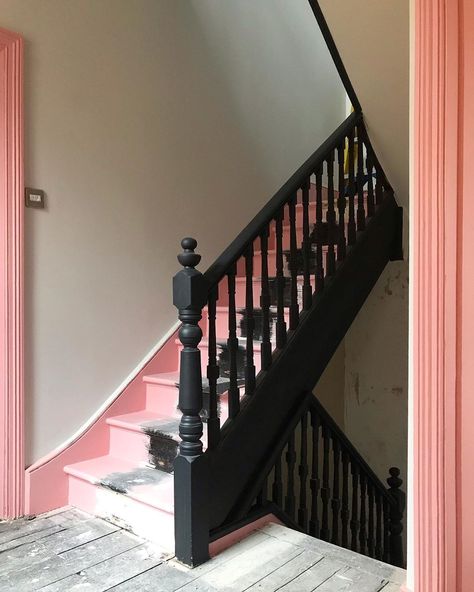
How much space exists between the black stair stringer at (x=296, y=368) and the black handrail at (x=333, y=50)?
63cm

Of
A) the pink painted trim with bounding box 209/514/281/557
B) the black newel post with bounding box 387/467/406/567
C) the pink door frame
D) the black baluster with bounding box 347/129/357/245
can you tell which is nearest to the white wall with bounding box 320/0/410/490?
the black baluster with bounding box 347/129/357/245

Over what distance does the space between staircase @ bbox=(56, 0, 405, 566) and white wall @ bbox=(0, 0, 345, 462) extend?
30 cm

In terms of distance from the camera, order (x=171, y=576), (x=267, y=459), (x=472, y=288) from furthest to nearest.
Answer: (x=267, y=459)
(x=171, y=576)
(x=472, y=288)

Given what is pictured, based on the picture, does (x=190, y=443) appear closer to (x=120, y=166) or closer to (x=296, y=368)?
(x=296, y=368)

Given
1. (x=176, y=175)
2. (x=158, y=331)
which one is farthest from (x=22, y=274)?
(x=176, y=175)

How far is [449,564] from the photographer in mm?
1326

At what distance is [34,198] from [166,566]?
1.59 meters

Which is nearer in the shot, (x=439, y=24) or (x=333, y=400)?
(x=439, y=24)

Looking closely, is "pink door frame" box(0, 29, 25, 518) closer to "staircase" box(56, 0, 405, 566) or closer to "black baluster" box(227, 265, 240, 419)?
"staircase" box(56, 0, 405, 566)

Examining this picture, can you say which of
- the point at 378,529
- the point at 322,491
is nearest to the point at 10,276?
the point at 322,491

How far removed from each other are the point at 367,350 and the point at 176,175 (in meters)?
2.22

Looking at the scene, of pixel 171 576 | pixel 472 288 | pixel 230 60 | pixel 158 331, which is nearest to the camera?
pixel 472 288

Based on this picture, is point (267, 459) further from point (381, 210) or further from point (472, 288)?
point (381, 210)

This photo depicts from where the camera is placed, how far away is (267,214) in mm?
2162
